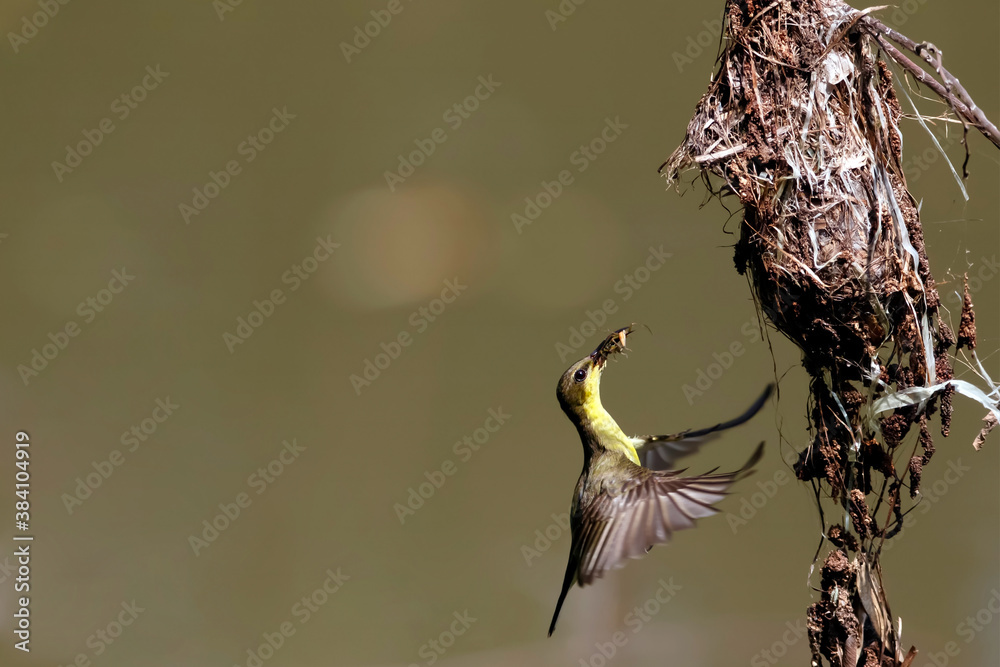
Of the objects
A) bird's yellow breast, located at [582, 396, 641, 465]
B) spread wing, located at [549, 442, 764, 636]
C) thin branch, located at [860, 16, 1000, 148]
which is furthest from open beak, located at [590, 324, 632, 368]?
thin branch, located at [860, 16, 1000, 148]

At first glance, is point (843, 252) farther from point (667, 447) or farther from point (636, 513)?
point (667, 447)

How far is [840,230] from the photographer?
2.17 meters

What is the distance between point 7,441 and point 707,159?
4384 millimetres

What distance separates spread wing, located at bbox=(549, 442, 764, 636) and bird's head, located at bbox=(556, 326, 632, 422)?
0.31m

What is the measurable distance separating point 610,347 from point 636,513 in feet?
1.83

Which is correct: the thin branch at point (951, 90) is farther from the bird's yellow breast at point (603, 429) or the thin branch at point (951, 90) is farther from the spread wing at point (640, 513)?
the bird's yellow breast at point (603, 429)

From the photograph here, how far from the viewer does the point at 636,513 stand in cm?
249

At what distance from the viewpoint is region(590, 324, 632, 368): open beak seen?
8.77 feet

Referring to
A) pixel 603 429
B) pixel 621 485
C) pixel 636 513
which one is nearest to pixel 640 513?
pixel 636 513

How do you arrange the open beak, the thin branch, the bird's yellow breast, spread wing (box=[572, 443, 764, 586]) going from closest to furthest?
1. the thin branch
2. spread wing (box=[572, 443, 764, 586])
3. the open beak
4. the bird's yellow breast

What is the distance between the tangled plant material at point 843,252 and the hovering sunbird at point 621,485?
294mm

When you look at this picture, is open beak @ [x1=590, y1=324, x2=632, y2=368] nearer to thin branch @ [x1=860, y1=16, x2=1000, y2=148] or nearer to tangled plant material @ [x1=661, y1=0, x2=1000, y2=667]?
tangled plant material @ [x1=661, y1=0, x2=1000, y2=667]

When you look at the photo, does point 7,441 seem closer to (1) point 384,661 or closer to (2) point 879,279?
(1) point 384,661

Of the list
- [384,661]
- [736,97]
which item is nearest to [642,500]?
[736,97]
